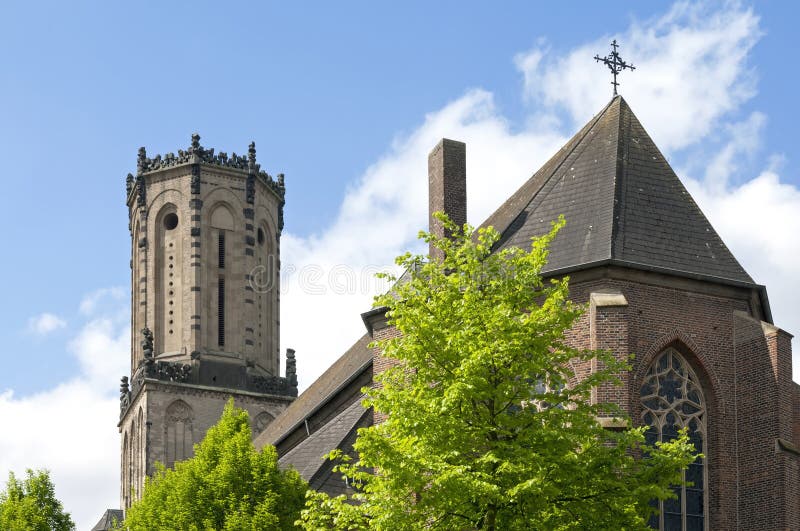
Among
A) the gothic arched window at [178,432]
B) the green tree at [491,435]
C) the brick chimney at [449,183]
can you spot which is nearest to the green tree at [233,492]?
the brick chimney at [449,183]

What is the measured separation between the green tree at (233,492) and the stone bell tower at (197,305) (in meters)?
24.4

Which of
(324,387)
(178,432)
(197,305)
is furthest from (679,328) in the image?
(197,305)

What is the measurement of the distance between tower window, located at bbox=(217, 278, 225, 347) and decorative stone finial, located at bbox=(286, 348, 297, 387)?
111 inches

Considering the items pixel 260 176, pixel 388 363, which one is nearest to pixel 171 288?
pixel 260 176

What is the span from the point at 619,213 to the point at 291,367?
31105 mm

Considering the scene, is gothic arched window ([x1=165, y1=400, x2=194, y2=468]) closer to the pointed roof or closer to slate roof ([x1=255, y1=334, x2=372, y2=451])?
slate roof ([x1=255, y1=334, x2=372, y2=451])

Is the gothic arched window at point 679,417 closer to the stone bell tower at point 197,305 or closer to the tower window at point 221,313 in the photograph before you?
the stone bell tower at point 197,305

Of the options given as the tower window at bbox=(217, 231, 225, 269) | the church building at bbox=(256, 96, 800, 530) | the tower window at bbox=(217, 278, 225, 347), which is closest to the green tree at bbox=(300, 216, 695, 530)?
the church building at bbox=(256, 96, 800, 530)

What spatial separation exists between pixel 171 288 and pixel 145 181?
4.69m

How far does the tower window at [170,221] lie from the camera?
5944 cm

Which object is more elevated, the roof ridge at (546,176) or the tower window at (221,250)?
the tower window at (221,250)

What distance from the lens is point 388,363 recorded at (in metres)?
31.3

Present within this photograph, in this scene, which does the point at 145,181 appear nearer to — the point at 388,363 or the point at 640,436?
the point at 388,363

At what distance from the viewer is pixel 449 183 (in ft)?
109
